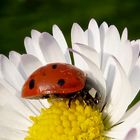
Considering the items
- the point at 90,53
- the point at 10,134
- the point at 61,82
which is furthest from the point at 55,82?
the point at 10,134

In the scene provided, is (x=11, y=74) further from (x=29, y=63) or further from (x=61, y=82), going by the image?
(x=61, y=82)

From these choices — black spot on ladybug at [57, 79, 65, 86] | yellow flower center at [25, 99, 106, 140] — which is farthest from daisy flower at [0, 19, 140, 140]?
black spot on ladybug at [57, 79, 65, 86]

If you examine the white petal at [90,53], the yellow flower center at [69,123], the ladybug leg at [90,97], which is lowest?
the yellow flower center at [69,123]

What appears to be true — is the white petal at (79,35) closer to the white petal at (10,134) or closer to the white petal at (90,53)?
the white petal at (90,53)

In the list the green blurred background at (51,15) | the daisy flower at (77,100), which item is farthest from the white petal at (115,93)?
the green blurred background at (51,15)

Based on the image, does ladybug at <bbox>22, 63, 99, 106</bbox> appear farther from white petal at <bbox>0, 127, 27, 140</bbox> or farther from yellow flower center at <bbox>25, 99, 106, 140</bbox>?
white petal at <bbox>0, 127, 27, 140</bbox>

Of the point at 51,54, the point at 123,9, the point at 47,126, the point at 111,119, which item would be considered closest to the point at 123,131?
the point at 111,119
